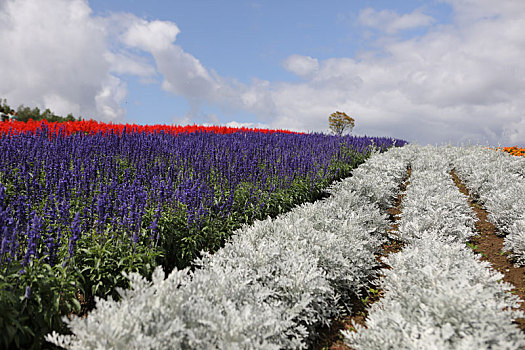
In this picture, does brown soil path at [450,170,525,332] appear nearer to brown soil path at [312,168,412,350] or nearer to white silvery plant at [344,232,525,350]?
white silvery plant at [344,232,525,350]

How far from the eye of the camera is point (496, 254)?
6.04m

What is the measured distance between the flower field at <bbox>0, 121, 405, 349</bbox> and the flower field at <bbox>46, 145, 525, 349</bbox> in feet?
0.48

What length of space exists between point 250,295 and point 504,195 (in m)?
6.72

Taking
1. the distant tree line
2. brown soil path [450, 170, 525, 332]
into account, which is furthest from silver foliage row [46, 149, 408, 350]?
the distant tree line

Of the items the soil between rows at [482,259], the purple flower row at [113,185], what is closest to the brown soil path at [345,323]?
the soil between rows at [482,259]

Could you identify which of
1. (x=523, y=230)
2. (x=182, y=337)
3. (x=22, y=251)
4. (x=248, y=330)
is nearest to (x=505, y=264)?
(x=523, y=230)

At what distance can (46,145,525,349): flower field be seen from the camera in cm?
254

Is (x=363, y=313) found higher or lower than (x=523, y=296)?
lower

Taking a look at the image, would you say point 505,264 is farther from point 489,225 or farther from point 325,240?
point 325,240

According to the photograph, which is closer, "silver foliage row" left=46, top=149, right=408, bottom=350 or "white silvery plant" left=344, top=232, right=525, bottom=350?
"silver foliage row" left=46, top=149, right=408, bottom=350

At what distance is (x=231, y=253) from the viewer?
13.4ft

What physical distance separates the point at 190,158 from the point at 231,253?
146 inches

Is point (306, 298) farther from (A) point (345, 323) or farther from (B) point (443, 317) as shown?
(B) point (443, 317)

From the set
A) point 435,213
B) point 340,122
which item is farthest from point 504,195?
point 340,122
